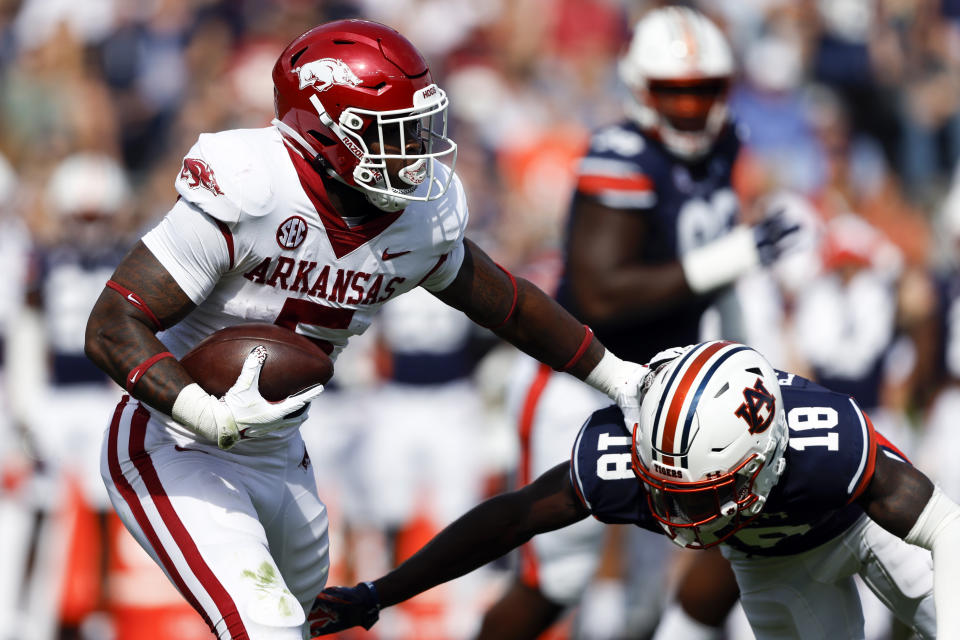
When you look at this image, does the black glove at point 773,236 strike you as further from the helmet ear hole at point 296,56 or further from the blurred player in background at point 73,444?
the blurred player in background at point 73,444

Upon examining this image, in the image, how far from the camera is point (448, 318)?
27.2 ft

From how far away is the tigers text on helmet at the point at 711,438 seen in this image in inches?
136

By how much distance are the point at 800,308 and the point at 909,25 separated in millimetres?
3810

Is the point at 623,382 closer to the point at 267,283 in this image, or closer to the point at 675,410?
the point at 675,410

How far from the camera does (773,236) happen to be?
4793 millimetres

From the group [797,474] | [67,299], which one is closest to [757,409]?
[797,474]

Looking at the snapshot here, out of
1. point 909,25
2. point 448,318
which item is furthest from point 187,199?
point 909,25

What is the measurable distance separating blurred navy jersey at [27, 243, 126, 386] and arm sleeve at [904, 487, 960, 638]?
5172 mm

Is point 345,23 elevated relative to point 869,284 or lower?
elevated

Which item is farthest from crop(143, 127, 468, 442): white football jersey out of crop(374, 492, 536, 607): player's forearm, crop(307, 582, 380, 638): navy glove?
crop(307, 582, 380, 638): navy glove

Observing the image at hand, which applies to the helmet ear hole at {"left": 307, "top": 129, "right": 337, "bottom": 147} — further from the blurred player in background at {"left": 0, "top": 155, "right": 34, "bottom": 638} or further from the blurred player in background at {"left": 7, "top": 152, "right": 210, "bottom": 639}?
the blurred player in background at {"left": 0, "top": 155, "right": 34, "bottom": 638}

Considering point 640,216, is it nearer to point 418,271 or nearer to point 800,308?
point 418,271

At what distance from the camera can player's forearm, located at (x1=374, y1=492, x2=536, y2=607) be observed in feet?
12.6

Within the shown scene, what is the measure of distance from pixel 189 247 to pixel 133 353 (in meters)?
0.27
